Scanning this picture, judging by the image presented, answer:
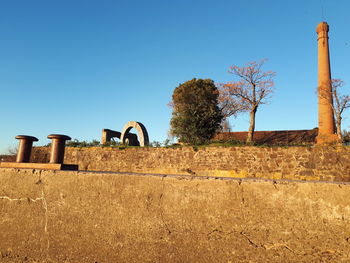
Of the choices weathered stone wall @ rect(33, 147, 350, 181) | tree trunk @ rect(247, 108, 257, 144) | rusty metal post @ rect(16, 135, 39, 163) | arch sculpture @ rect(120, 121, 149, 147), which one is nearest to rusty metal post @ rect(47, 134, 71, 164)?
rusty metal post @ rect(16, 135, 39, 163)

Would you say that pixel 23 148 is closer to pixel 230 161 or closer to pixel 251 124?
pixel 230 161

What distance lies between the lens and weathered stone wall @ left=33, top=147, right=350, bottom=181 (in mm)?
9516

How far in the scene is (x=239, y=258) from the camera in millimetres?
1318

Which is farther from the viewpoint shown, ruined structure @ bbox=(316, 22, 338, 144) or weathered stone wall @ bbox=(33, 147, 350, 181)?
ruined structure @ bbox=(316, 22, 338, 144)

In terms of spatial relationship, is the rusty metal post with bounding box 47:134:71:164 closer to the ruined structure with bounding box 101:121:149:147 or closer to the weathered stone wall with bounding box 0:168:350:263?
the weathered stone wall with bounding box 0:168:350:263

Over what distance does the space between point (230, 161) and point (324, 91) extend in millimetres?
13276

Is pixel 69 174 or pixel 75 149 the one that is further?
pixel 75 149

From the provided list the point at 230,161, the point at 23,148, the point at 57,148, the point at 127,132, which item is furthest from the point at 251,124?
the point at 23,148

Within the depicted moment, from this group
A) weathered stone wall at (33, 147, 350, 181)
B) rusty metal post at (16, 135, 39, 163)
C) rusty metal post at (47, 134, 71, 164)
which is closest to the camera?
rusty metal post at (47, 134, 71, 164)

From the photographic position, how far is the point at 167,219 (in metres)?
1.54

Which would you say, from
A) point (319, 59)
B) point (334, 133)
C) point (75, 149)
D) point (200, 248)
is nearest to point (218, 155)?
point (75, 149)

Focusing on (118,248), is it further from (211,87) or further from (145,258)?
(211,87)

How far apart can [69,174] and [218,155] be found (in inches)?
388

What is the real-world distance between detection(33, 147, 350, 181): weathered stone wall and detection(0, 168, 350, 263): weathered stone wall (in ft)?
31.6
